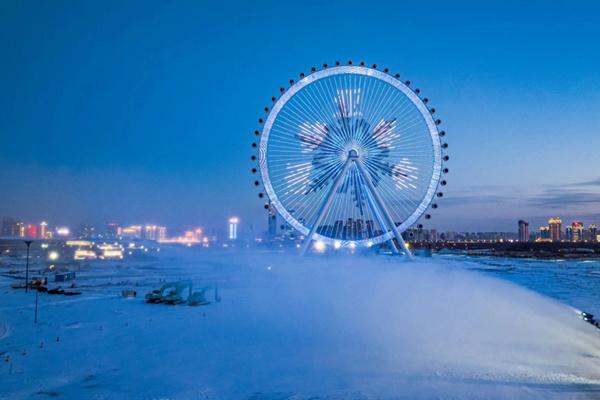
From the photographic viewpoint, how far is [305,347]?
→ 66.5 ft

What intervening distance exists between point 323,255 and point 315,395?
33.8 metres

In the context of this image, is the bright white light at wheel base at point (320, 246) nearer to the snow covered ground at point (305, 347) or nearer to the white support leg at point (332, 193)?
the white support leg at point (332, 193)

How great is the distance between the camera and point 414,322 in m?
25.5

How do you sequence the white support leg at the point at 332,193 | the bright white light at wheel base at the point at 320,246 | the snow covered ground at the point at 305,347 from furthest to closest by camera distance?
the bright white light at wheel base at the point at 320,246 < the white support leg at the point at 332,193 < the snow covered ground at the point at 305,347

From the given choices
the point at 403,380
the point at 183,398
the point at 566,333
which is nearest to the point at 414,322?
the point at 566,333

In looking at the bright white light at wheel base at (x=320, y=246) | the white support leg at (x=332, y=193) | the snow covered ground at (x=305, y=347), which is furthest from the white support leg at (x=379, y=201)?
the snow covered ground at (x=305, y=347)

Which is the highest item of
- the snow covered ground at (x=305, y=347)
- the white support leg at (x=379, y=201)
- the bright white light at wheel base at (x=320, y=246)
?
the white support leg at (x=379, y=201)

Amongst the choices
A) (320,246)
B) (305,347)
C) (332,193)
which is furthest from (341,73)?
(305,347)

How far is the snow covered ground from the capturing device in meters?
15.2

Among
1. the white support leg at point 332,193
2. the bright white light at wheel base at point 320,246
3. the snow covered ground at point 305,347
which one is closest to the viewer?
the snow covered ground at point 305,347

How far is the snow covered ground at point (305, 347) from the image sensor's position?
15180 mm

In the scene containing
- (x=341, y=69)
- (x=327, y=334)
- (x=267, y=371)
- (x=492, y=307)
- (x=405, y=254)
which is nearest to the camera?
(x=267, y=371)

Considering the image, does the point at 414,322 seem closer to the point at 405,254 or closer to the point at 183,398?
the point at 183,398

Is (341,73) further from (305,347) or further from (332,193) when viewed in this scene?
(305,347)
